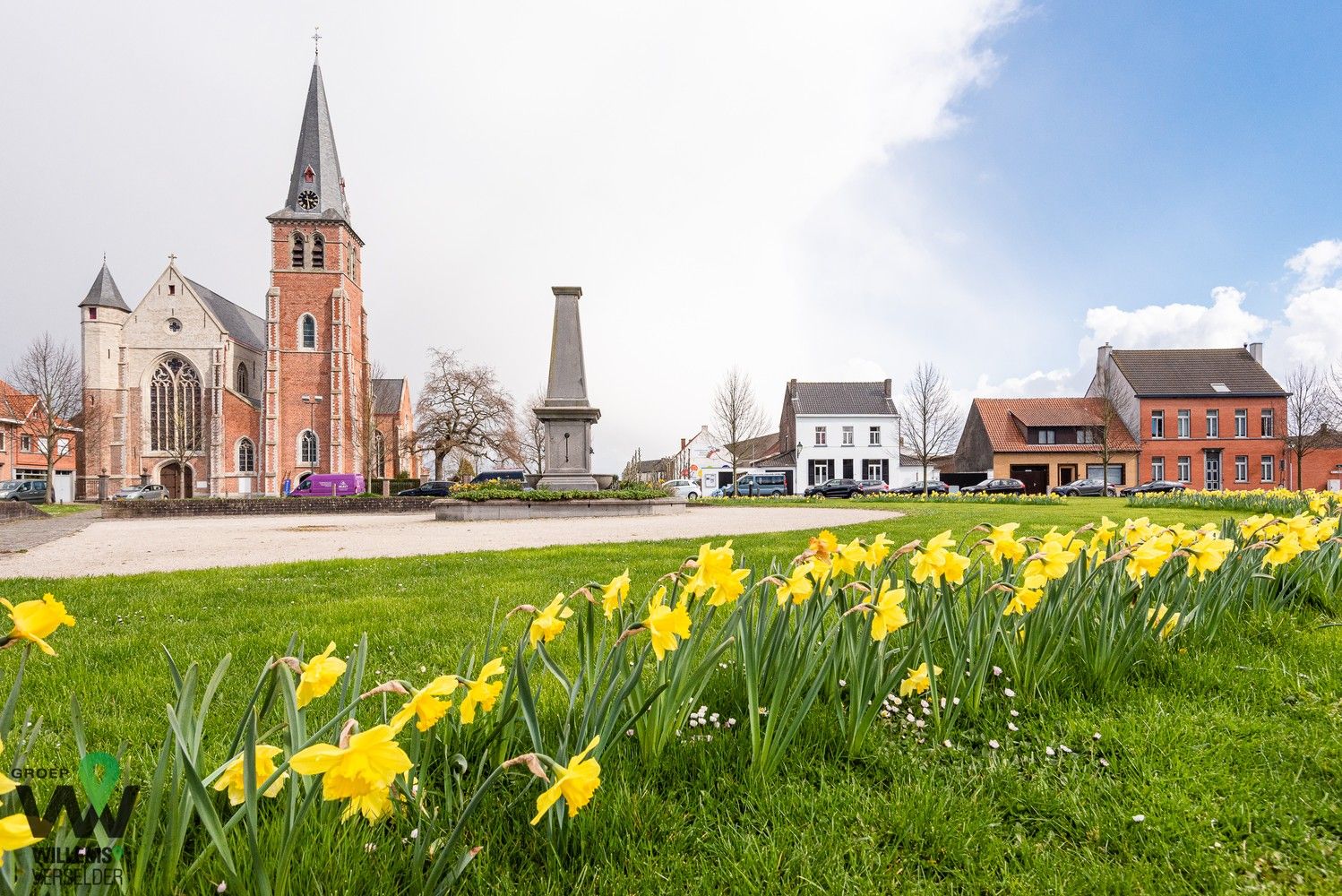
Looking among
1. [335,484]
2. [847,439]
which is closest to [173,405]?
[335,484]

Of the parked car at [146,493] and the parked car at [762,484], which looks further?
the parked car at [762,484]

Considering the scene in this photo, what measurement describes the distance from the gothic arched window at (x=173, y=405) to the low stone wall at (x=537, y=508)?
3927 cm

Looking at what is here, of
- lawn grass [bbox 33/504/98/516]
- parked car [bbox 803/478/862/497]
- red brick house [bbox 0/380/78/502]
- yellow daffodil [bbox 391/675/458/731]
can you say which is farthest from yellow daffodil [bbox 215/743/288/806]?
red brick house [bbox 0/380/78/502]

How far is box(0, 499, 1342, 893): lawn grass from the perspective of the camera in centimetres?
160

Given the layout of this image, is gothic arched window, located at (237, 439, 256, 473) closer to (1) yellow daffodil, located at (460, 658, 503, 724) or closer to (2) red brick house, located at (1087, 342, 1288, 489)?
(1) yellow daffodil, located at (460, 658, 503, 724)

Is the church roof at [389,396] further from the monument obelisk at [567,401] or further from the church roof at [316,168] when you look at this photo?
the monument obelisk at [567,401]

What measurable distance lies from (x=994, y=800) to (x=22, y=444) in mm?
72263

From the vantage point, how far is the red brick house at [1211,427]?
42.7m

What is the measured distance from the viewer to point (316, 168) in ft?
160

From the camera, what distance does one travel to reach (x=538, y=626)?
1.68m

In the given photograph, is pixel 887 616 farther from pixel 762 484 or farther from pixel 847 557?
pixel 762 484

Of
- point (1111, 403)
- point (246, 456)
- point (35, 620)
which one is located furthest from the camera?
point (246, 456)

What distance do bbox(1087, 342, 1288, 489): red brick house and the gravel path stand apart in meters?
39.2

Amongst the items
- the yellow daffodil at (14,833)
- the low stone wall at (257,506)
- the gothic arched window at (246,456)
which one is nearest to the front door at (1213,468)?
the low stone wall at (257,506)
